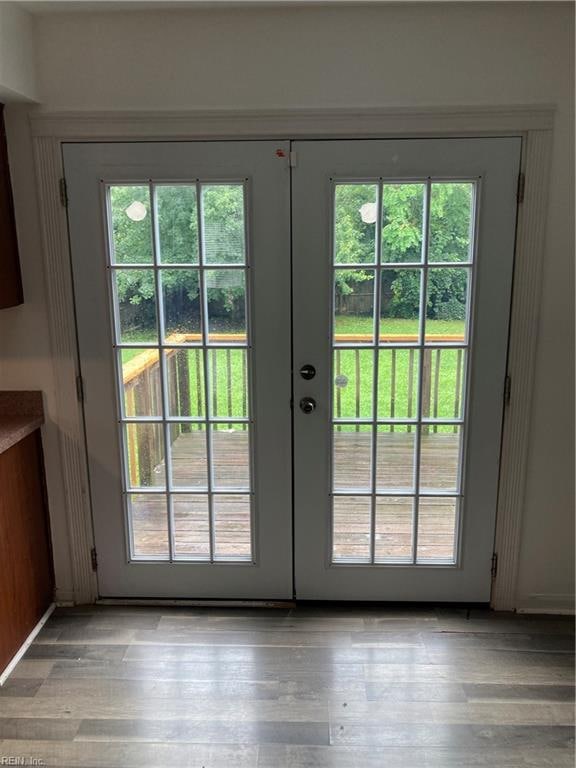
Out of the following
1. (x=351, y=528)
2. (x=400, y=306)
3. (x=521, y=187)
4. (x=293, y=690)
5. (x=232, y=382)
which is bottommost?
(x=293, y=690)

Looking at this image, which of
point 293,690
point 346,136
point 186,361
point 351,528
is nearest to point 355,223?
point 346,136

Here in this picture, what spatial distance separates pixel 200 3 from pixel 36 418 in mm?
1642

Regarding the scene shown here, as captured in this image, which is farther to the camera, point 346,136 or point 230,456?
point 230,456

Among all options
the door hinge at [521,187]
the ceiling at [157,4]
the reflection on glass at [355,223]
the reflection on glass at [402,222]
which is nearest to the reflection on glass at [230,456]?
the reflection on glass at [355,223]

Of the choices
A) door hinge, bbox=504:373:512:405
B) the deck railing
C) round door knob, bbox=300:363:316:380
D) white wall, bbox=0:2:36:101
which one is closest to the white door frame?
door hinge, bbox=504:373:512:405

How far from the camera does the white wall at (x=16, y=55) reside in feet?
6.23

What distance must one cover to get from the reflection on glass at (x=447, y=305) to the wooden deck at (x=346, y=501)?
0.41 m

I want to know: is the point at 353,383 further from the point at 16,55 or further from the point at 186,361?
the point at 16,55

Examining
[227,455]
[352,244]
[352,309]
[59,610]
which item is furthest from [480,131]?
[59,610]

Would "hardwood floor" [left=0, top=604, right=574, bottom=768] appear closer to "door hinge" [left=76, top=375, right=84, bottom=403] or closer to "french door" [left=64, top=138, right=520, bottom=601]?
"french door" [left=64, top=138, right=520, bottom=601]

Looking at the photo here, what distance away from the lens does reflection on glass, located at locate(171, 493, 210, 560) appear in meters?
2.47

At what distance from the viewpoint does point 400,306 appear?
2.24m

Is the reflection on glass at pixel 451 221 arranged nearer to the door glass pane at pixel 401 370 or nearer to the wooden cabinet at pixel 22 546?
the door glass pane at pixel 401 370

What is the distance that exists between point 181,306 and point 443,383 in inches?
42.4
